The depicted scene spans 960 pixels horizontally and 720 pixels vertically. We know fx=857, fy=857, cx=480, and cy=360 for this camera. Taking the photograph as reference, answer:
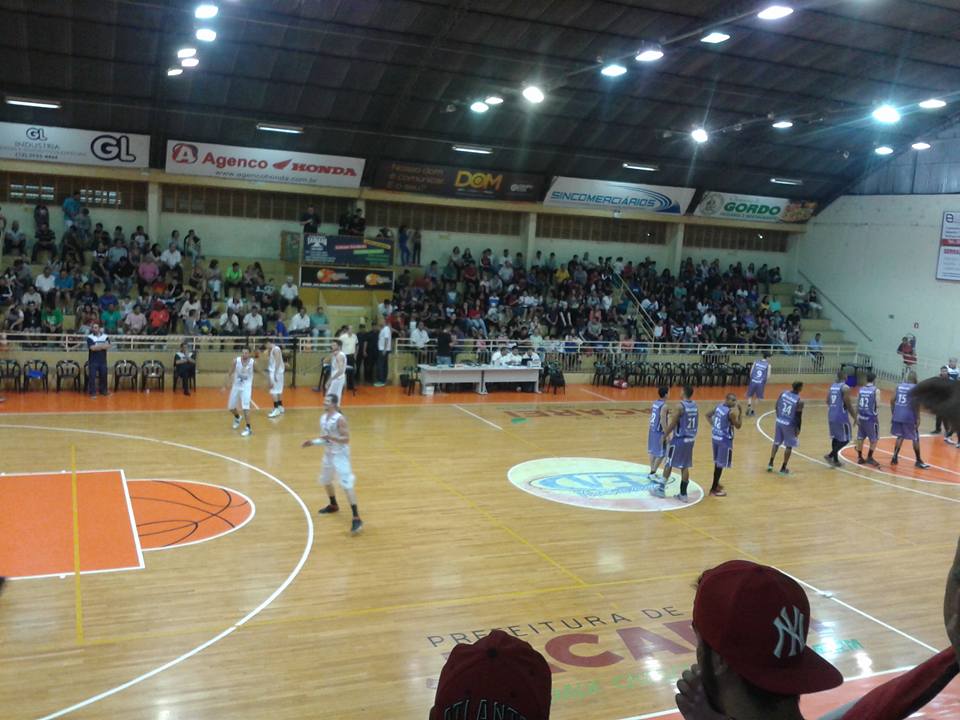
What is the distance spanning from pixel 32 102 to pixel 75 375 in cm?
789

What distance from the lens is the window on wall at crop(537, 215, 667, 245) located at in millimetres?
32938

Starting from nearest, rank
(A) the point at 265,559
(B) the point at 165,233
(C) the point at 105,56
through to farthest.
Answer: (A) the point at 265,559, (C) the point at 105,56, (B) the point at 165,233

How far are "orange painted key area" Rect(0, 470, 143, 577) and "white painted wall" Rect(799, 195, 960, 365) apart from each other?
2719 cm

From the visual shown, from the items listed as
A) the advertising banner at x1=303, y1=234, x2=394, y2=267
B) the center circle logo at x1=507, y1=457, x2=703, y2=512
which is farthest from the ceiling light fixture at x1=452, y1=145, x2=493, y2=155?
the center circle logo at x1=507, y1=457, x2=703, y2=512

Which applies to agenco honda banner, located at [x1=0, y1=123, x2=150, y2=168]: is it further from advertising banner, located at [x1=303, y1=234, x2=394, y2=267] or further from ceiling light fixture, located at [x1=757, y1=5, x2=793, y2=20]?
ceiling light fixture, located at [x1=757, y1=5, x2=793, y2=20]

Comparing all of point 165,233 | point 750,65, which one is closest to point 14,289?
point 165,233

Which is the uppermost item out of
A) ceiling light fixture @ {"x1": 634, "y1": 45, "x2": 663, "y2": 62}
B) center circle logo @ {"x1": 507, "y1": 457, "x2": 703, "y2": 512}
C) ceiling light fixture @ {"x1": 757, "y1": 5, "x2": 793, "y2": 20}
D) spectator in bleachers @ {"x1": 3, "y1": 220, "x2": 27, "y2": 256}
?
ceiling light fixture @ {"x1": 634, "y1": 45, "x2": 663, "y2": 62}

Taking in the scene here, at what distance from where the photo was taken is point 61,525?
→ 10.6 m

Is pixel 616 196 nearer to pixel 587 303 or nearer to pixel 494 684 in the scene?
pixel 587 303

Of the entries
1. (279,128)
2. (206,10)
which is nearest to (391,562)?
(206,10)

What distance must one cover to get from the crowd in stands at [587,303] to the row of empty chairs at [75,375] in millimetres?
6662

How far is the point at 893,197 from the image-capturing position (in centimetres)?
3178

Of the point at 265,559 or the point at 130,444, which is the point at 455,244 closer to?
the point at 130,444

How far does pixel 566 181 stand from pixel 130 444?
64.9 ft
